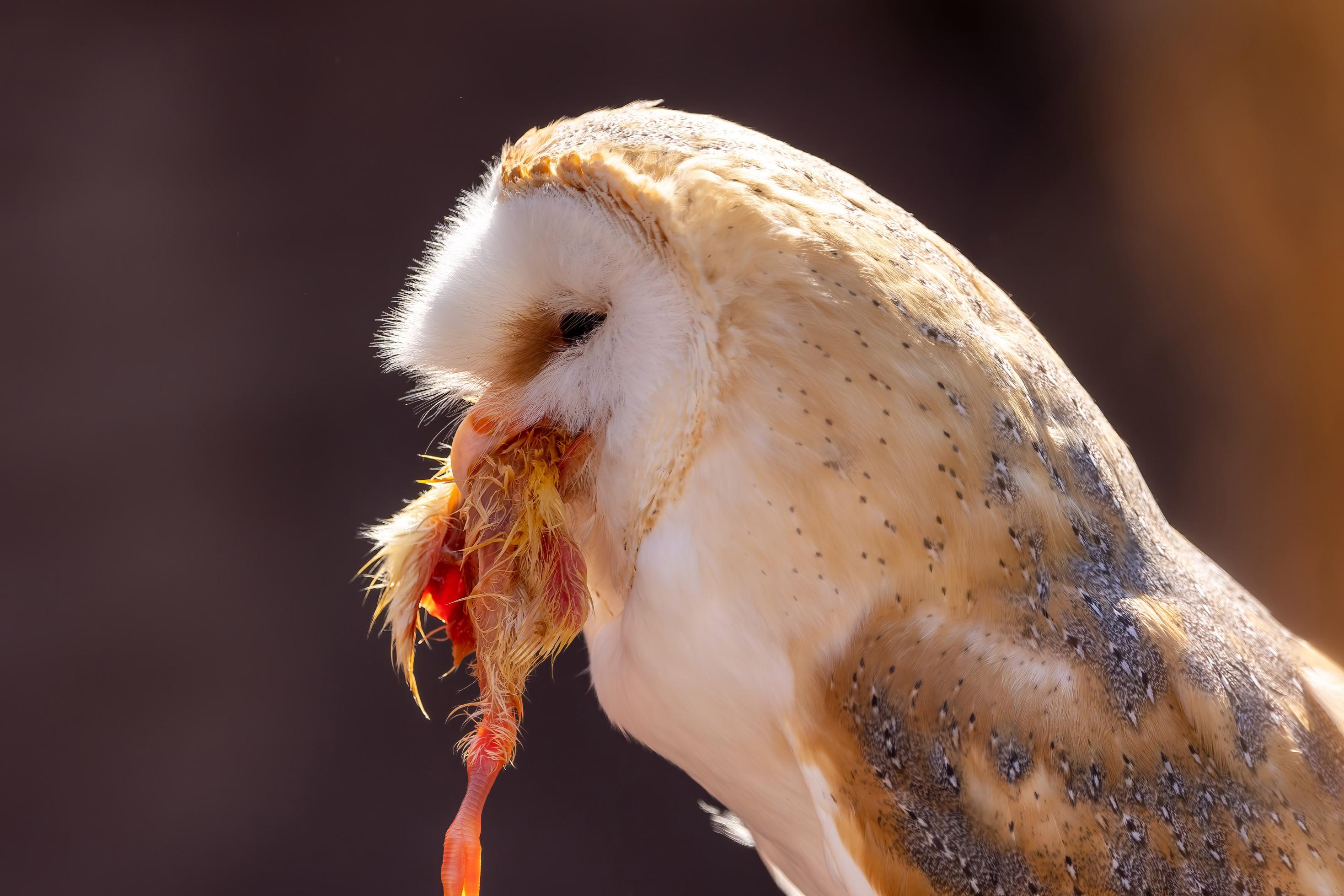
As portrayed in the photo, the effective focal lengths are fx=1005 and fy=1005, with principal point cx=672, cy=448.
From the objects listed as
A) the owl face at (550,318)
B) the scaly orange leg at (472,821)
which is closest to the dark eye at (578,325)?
the owl face at (550,318)

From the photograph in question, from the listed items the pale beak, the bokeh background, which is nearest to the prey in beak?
the pale beak

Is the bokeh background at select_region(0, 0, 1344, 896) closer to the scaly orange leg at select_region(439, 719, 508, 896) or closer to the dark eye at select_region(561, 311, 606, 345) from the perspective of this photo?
the scaly orange leg at select_region(439, 719, 508, 896)

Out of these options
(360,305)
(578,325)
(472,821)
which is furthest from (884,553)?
(360,305)

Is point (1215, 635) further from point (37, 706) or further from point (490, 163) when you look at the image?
point (37, 706)

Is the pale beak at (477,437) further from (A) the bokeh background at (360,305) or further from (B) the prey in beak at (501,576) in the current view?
(A) the bokeh background at (360,305)

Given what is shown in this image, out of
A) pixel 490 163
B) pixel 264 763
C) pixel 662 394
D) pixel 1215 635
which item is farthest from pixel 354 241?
pixel 1215 635
